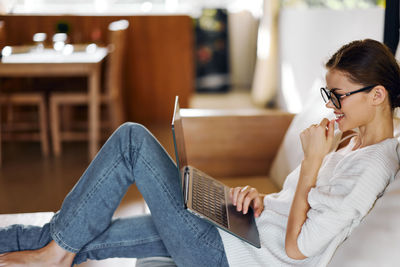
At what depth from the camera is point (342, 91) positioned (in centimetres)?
118

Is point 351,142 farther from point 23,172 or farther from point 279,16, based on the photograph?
point 279,16

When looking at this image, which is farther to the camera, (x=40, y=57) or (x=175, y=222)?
(x=40, y=57)

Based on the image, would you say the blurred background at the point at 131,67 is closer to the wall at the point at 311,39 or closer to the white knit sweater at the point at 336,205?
the wall at the point at 311,39

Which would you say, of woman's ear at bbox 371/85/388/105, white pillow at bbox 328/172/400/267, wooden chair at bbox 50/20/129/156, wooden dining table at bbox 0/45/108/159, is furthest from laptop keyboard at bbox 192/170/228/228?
wooden chair at bbox 50/20/129/156

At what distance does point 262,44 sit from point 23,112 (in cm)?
242

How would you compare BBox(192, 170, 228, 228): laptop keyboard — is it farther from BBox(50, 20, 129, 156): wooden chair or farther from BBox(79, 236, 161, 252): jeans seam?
BBox(50, 20, 129, 156): wooden chair

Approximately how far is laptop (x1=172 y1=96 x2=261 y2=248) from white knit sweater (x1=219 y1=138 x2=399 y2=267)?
51 millimetres

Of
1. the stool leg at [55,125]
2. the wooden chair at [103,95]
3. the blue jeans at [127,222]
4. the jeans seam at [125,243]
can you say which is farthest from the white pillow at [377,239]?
the stool leg at [55,125]

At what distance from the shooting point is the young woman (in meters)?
1.12

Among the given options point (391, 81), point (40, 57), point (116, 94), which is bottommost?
point (116, 94)

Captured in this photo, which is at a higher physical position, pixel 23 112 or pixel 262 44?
pixel 262 44

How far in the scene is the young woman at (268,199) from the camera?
1123mm

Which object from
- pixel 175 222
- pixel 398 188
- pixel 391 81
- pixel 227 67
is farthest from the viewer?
pixel 227 67

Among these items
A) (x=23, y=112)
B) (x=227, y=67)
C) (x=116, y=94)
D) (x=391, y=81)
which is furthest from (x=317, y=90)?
(x=227, y=67)
